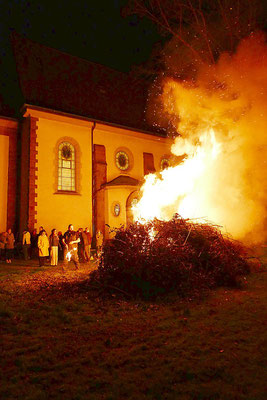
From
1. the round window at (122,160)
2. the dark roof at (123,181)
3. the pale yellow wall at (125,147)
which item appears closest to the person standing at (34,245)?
the pale yellow wall at (125,147)

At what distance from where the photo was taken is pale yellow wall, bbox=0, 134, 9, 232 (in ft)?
60.3

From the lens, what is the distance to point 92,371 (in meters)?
3.70

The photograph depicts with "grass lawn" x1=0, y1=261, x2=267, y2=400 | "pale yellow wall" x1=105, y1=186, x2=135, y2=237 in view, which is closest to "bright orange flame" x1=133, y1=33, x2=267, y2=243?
"grass lawn" x1=0, y1=261, x2=267, y2=400

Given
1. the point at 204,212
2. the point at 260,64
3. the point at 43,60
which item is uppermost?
the point at 43,60

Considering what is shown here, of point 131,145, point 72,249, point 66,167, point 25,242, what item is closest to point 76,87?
point 131,145

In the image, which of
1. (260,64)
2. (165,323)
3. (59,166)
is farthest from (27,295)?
(59,166)

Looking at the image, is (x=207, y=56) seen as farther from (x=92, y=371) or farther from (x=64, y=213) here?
(x=92, y=371)

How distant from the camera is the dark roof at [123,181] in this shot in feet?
67.0

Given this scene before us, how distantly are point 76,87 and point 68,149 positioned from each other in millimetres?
5131

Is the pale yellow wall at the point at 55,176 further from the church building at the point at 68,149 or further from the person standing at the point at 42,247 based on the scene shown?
the person standing at the point at 42,247

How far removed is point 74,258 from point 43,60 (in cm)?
1591

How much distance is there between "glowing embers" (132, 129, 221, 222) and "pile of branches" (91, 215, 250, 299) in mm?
2221

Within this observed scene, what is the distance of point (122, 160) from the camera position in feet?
73.5

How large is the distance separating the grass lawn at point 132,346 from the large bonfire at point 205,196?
27.2 inches
